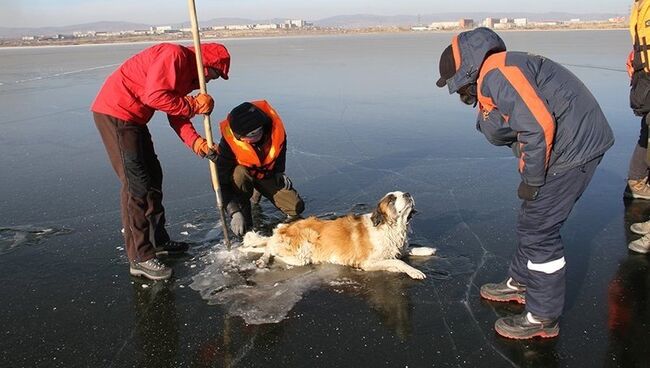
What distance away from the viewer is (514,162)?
23.9 ft

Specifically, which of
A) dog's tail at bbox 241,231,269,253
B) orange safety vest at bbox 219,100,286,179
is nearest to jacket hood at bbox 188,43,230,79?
orange safety vest at bbox 219,100,286,179

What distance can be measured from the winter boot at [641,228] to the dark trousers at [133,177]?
4.55 metres

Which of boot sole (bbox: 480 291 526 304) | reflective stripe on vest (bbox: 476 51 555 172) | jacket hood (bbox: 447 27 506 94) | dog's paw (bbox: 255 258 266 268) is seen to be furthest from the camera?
dog's paw (bbox: 255 258 266 268)

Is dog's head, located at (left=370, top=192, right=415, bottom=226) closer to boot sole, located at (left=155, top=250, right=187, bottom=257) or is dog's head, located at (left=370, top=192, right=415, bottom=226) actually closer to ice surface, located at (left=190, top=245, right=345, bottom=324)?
ice surface, located at (left=190, top=245, right=345, bottom=324)

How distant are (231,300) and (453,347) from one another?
67.5 inches

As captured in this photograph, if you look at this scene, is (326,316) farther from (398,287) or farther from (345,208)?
(345,208)

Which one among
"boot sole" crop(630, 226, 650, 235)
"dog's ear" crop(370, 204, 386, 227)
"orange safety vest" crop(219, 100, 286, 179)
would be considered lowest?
"boot sole" crop(630, 226, 650, 235)

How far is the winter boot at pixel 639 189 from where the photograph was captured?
5664 mm

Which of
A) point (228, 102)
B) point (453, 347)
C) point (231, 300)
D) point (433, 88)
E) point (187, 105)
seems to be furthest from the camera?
point (433, 88)

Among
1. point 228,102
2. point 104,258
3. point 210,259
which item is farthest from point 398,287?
point 228,102

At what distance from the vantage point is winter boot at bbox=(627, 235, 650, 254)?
176 inches

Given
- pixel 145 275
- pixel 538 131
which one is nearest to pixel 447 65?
pixel 538 131

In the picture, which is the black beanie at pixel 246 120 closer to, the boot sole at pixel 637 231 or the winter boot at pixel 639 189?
the boot sole at pixel 637 231

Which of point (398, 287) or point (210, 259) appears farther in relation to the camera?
point (210, 259)
